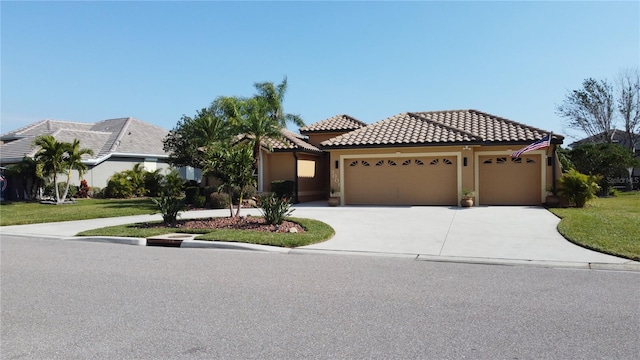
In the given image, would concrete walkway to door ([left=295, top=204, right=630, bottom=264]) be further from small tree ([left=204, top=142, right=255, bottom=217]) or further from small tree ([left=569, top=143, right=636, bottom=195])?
small tree ([left=569, top=143, right=636, bottom=195])

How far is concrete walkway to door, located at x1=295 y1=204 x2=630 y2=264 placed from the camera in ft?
33.2

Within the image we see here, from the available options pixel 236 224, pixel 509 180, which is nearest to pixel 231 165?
pixel 236 224

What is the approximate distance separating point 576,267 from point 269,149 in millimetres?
17187

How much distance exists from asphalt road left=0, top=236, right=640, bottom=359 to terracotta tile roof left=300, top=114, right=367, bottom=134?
1980 cm

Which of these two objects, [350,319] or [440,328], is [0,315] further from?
[440,328]

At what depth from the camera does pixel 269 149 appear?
24.1 meters

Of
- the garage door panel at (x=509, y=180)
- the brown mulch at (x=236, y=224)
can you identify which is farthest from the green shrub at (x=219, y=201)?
the garage door panel at (x=509, y=180)

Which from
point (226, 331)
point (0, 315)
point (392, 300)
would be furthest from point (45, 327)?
point (392, 300)

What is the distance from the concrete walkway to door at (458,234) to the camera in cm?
1012

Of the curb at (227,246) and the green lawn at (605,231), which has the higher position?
the green lawn at (605,231)

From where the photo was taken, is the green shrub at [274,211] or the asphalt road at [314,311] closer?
the asphalt road at [314,311]

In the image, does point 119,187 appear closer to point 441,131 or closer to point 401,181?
point 401,181

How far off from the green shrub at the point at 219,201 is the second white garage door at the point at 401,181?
5.53 metres

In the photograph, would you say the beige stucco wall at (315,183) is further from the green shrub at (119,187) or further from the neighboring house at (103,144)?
the neighboring house at (103,144)
